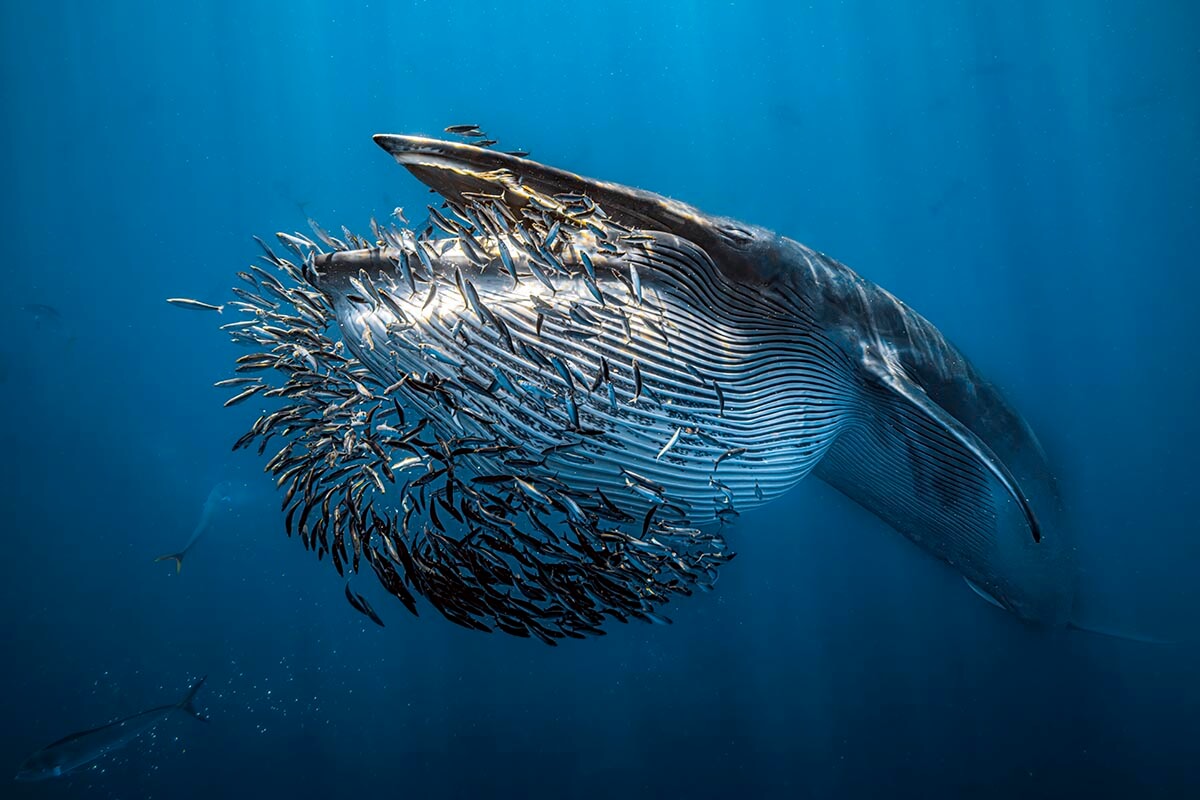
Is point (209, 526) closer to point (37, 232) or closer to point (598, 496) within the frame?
point (37, 232)

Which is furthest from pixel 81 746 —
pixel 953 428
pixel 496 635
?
pixel 953 428

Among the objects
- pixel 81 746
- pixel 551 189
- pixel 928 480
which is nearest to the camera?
pixel 551 189

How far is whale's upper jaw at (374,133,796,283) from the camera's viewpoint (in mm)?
2752

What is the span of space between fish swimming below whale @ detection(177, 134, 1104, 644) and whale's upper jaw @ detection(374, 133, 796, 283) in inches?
0.4

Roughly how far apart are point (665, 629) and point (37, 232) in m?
12.7

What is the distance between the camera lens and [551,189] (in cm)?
291

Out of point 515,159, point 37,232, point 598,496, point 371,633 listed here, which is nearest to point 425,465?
point 598,496

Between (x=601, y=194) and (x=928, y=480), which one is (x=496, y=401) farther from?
(x=928, y=480)

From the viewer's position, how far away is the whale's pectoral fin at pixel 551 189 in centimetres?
275

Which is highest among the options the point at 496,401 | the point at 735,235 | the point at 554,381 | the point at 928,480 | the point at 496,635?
the point at 735,235

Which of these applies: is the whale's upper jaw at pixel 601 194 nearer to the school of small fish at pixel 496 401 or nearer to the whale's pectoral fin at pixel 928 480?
the school of small fish at pixel 496 401

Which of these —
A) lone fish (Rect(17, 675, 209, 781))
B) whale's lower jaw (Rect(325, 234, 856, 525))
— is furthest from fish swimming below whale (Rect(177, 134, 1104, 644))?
lone fish (Rect(17, 675, 209, 781))

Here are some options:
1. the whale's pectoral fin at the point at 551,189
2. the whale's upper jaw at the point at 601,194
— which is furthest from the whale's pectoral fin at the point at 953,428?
the whale's pectoral fin at the point at 551,189

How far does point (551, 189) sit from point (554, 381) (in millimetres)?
973
